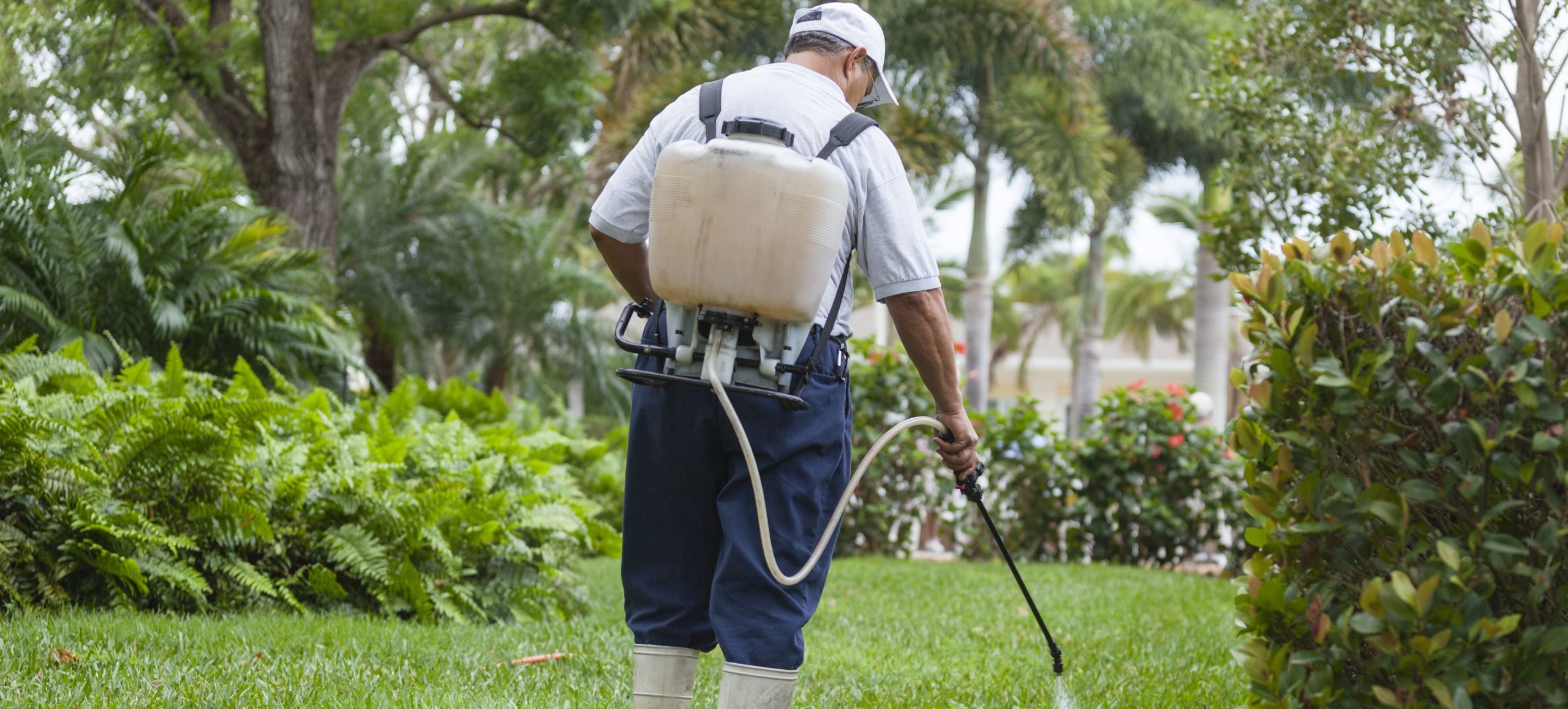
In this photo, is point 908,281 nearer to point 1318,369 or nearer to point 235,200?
point 1318,369

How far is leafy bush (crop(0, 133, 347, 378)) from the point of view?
Result: 6.49 meters

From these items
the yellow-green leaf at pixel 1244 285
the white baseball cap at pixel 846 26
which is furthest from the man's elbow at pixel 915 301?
the yellow-green leaf at pixel 1244 285

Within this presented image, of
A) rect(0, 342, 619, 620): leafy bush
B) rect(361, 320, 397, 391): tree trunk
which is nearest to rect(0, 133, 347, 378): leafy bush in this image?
rect(0, 342, 619, 620): leafy bush

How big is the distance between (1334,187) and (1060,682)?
3.07 metres

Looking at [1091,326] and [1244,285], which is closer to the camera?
[1244,285]

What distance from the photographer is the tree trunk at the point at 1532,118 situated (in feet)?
15.6

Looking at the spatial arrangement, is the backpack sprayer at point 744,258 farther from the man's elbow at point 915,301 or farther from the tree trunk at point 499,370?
the tree trunk at point 499,370

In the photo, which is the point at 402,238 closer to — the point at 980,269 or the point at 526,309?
the point at 526,309

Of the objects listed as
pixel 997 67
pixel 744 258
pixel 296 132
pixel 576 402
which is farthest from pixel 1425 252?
pixel 576 402

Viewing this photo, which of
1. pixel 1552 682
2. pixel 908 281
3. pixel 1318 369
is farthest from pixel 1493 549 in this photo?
pixel 908 281

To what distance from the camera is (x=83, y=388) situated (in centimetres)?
501

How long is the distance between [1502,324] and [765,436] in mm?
1392

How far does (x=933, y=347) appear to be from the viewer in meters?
2.66

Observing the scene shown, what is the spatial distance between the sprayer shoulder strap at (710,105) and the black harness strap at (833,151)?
0.24 meters
